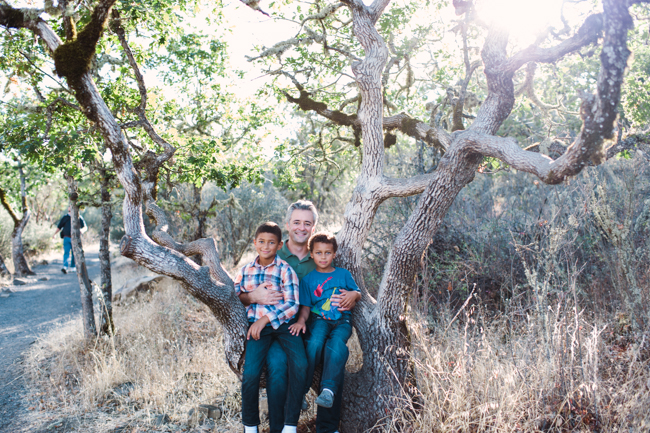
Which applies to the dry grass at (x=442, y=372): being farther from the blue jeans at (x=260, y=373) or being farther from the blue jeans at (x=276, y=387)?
the blue jeans at (x=276, y=387)

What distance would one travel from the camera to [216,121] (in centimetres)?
750

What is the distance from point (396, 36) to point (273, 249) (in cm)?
477

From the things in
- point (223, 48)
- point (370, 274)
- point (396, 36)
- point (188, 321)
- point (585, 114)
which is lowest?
point (188, 321)

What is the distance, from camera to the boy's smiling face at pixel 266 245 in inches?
129

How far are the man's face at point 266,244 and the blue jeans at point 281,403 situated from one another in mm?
809

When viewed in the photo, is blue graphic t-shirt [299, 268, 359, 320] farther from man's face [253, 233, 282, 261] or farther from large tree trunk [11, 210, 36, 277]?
large tree trunk [11, 210, 36, 277]

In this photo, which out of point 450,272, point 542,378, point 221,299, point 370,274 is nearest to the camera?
point 542,378

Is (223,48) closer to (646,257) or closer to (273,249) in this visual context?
(273,249)

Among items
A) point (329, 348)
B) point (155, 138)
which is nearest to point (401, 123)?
point (155, 138)

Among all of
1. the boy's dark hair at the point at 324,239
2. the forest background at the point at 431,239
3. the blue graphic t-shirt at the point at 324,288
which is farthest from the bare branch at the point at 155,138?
the blue graphic t-shirt at the point at 324,288

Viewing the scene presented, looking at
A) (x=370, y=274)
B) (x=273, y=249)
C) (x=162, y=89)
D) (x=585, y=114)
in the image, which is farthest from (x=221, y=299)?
(x=162, y=89)

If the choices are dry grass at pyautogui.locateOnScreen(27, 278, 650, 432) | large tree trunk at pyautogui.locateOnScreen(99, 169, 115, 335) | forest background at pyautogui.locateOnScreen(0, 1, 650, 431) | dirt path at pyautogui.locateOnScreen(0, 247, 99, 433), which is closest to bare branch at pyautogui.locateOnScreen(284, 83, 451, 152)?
forest background at pyautogui.locateOnScreen(0, 1, 650, 431)

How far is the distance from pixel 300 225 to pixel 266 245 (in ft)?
1.43

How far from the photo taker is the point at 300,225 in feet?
11.8
